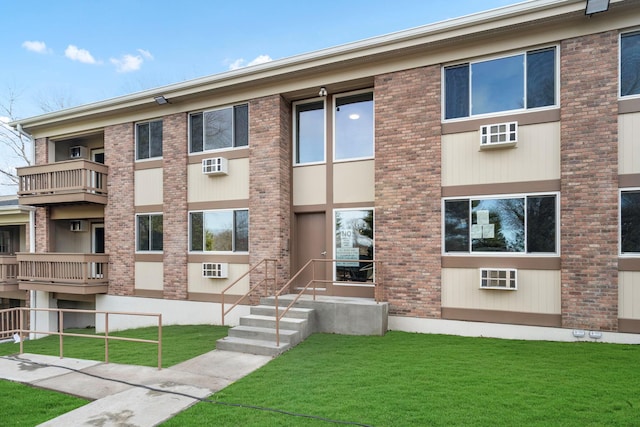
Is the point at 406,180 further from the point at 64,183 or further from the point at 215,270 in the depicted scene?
the point at 64,183

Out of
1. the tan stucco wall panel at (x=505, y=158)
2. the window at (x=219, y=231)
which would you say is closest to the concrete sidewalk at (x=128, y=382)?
the window at (x=219, y=231)

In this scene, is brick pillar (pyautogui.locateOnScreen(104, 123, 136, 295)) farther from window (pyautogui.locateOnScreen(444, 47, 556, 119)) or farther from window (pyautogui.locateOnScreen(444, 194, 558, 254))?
window (pyautogui.locateOnScreen(444, 47, 556, 119))

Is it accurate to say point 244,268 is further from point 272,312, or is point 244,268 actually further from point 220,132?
point 220,132

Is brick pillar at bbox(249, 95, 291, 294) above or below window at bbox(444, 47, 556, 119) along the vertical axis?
below

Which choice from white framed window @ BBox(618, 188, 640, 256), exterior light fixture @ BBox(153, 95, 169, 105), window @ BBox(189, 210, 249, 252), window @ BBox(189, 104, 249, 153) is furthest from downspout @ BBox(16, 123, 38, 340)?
white framed window @ BBox(618, 188, 640, 256)

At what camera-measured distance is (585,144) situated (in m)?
6.60

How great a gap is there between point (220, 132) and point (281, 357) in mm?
6464

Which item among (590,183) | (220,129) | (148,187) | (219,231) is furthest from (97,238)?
(590,183)

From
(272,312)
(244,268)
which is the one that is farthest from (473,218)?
(244,268)

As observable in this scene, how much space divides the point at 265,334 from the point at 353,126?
211 inches

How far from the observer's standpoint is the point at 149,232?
35.4 feet

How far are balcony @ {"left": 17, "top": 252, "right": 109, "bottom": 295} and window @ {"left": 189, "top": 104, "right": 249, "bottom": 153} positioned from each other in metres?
4.77

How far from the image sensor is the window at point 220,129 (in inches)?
382

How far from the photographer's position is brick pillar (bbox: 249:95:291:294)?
9.05 metres
